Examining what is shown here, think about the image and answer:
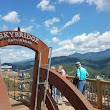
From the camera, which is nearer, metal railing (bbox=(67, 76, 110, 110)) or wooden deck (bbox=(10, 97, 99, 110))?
wooden deck (bbox=(10, 97, 99, 110))

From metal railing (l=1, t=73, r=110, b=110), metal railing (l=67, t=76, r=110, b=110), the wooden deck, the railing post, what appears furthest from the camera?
the railing post

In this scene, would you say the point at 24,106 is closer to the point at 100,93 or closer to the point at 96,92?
the point at 100,93

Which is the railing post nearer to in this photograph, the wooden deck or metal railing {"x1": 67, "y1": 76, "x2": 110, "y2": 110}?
metal railing {"x1": 67, "y1": 76, "x2": 110, "y2": 110}

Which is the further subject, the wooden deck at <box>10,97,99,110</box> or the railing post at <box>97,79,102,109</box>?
the railing post at <box>97,79,102,109</box>

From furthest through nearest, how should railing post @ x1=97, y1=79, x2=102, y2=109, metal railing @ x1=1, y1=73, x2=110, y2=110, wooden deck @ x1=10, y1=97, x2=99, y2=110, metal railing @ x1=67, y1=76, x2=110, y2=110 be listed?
railing post @ x1=97, y1=79, x2=102, y2=109 < metal railing @ x1=67, y1=76, x2=110, y2=110 < metal railing @ x1=1, y1=73, x2=110, y2=110 < wooden deck @ x1=10, y1=97, x2=99, y2=110

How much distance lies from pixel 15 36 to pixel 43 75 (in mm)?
1324

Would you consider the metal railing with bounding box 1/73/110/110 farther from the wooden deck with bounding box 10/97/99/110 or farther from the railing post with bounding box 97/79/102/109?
the wooden deck with bounding box 10/97/99/110

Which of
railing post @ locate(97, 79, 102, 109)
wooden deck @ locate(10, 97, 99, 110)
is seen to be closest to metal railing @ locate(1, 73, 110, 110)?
A: railing post @ locate(97, 79, 102, 109)

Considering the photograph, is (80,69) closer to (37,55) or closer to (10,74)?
(37,55)

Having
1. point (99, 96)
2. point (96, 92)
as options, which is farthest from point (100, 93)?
point (96, 92)

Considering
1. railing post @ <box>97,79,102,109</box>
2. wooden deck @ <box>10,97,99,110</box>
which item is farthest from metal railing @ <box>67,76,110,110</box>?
wooden deck @ <box>10,97,99,110</box>

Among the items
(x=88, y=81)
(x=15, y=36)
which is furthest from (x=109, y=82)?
(x=15, y=36)

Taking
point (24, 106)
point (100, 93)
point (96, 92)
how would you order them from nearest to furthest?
point (24, 106), point (100, 93), point (96, 92)

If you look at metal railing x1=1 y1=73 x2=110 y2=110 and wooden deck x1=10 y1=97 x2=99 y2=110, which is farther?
metal railing x1=1 y1=73 x2=110 y2=110
